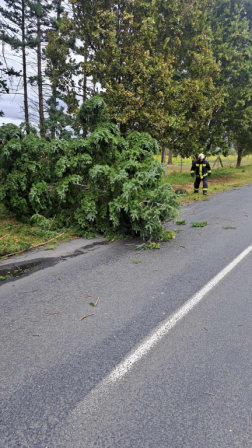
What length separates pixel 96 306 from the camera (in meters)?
3.77

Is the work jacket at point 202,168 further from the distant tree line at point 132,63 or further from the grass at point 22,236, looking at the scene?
the grass at point 22,236

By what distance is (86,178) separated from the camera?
7.29m

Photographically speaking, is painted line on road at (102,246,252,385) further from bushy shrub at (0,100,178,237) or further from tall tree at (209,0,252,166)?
tall tree at (209,0,252,166)

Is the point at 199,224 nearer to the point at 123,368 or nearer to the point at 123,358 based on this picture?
the point at 123,358

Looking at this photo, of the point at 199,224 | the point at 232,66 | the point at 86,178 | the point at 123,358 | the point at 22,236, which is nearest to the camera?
the point at 123,358

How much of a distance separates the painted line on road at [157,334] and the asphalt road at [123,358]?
53 millimetres

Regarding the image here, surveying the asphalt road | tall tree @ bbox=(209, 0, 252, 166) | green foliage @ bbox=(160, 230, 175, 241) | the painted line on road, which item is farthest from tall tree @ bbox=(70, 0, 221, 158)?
the painted line on road

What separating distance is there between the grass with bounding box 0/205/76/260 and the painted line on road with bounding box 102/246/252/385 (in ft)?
11.3

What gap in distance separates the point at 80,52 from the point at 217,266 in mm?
10647

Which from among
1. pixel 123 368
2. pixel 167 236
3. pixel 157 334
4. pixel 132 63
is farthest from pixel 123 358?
pixel 132 63

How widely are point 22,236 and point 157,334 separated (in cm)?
465

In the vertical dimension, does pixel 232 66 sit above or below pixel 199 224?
above

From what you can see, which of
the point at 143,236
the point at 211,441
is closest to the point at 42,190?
the point at 143,236

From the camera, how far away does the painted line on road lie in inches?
104
